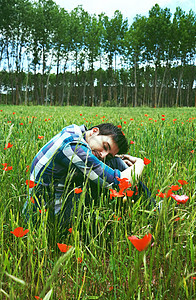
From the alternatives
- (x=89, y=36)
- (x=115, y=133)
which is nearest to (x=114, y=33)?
(x=89, y=36)

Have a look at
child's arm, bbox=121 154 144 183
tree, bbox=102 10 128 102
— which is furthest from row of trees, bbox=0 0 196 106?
child's arm, bbox=121 154 144 183

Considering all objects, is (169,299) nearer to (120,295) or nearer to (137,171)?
(120,295)

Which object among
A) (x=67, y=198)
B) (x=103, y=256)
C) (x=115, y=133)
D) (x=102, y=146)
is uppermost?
(x=115, y=133)

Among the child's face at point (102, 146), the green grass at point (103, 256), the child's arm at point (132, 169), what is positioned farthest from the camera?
the child's face at point (102, 146)

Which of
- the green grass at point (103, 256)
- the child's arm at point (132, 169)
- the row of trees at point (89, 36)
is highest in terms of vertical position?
the row of trees at point (89, 36)

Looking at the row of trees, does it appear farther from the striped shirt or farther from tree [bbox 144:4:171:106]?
the striped shirt

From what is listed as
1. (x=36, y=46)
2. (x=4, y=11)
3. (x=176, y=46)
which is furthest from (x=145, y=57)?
(x=4, y=11)

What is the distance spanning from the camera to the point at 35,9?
1411 inches

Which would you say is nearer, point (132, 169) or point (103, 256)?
point (103, 256)

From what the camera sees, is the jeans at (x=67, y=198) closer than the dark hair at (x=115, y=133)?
Yes

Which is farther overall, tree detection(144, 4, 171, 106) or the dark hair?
tree detection(144, 4, 171, 106)

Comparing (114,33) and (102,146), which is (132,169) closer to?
(102,146)

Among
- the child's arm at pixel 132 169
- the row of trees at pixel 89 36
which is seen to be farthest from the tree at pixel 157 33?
the child's arm at pixel 132 169

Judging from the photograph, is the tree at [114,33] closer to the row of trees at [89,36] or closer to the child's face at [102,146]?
the row of trees at [89,36]
